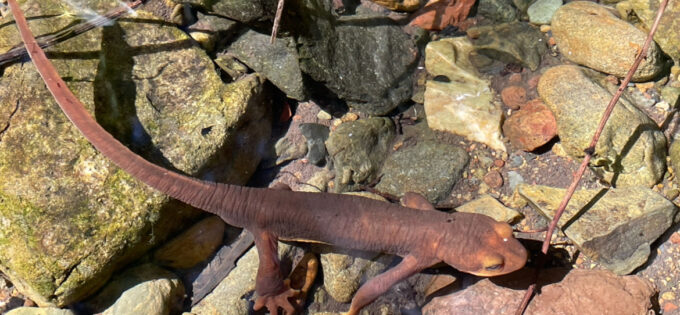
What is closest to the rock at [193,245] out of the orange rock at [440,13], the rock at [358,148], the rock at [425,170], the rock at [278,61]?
the rock at [358,148]

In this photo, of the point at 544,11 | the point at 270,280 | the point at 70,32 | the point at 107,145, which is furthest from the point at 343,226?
the point at 544,11

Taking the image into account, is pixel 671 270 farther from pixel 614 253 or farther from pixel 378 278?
pixel 378 278

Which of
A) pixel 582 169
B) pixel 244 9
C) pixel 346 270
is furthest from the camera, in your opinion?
pixel 244 9

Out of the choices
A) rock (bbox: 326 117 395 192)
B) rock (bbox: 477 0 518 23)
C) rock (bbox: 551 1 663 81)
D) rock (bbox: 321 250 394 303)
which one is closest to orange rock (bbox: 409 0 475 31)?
rock (bbox: 477 0 518 23)

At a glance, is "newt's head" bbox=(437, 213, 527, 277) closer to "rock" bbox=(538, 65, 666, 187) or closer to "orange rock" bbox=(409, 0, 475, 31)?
"rock" bbox=(538, 65, 666, 187)

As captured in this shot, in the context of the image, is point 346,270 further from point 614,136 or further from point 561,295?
point 614,136

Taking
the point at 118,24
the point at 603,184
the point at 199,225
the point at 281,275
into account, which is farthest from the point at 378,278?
the point at 118,24
